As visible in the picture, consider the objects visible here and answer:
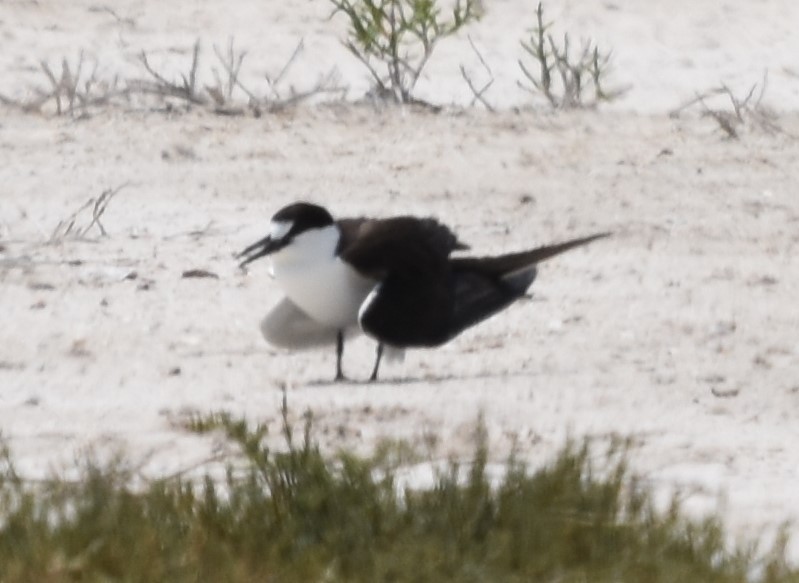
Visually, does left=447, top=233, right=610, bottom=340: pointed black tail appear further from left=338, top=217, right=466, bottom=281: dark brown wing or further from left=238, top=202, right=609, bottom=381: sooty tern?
left=338, top=217, right=466, bottom=281: dark brown wing

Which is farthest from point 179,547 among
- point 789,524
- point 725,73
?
point 725,73

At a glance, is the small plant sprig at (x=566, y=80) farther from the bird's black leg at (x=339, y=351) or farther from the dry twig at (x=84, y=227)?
the bird's black leg at (x=339, y=351)

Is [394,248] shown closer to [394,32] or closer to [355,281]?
[355,281]

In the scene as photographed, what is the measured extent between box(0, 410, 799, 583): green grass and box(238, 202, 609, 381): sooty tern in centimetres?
161

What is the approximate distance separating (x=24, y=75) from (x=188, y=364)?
165 inches

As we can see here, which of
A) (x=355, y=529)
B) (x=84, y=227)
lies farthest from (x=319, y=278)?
(x=355, y=529)

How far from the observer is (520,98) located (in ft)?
32.5

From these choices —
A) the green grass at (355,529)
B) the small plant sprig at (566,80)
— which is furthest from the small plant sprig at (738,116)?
the green grass at (355,529)

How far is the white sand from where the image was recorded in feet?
17.0

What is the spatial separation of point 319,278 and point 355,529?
202 centimetres

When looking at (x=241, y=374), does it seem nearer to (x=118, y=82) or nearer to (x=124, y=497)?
(x=124, y=497)

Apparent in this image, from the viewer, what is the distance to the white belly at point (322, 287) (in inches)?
231

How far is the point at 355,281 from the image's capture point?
596 cm

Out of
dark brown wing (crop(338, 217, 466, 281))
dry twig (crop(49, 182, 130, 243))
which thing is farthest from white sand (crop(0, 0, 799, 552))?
dark brown wing (crop(338, 217, 466, 281))
